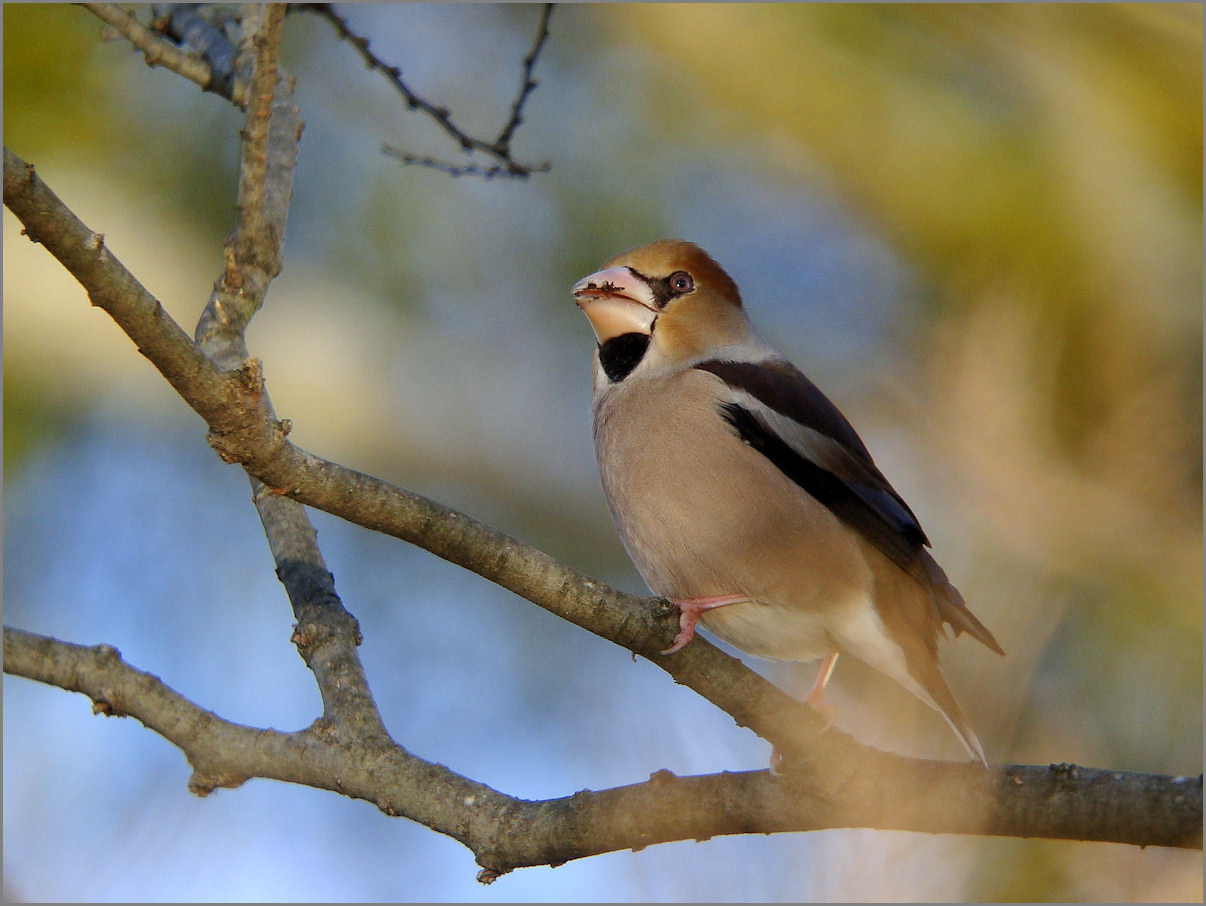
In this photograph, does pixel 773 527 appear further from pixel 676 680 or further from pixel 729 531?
pixel 676 680

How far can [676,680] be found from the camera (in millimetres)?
2738

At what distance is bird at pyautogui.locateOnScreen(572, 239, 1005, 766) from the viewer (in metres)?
3.49

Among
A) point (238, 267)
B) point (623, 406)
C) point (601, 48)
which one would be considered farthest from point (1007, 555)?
point (601, 48)

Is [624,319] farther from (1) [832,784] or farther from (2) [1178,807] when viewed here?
(2) [1178,807]

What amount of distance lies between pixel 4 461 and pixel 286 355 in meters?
1.57

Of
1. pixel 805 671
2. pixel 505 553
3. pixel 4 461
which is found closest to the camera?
pixel 505 553

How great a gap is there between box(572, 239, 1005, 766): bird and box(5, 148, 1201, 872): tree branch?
624mm

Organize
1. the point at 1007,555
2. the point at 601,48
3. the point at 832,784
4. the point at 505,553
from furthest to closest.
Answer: the point at 601,48, the point at 1007,555, the point at 832,784, the point at 505,553

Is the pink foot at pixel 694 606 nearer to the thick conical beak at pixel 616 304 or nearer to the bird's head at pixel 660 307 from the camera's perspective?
the bird's head at pixel 660 307

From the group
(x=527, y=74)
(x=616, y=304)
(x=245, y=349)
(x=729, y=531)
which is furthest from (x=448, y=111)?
(x=729, y=531)

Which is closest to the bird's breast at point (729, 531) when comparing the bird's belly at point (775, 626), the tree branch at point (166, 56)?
the bird's belly at point (775, 626)

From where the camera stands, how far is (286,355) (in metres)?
6.42

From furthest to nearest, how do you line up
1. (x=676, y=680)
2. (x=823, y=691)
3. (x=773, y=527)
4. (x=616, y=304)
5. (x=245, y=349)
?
(x=616, y=304) → (x=823, y=691) → (x=773, y=527) → (x=245, y=349) → (x=676, y=680)

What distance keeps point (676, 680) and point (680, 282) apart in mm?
1926
